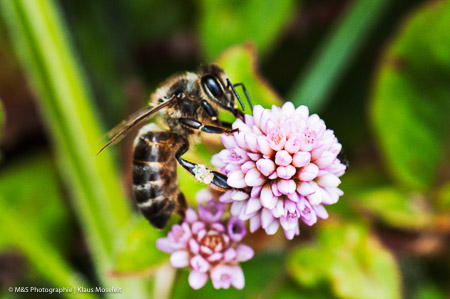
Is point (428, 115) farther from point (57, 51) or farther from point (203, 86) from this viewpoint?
point (57, 51)

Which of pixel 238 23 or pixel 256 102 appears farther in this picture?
pixel 238 23

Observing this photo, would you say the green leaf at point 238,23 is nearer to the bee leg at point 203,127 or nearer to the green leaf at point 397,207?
the green leaf at point 397,207

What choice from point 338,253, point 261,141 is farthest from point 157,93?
point 338,253

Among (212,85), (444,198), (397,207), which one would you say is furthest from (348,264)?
(212,85)

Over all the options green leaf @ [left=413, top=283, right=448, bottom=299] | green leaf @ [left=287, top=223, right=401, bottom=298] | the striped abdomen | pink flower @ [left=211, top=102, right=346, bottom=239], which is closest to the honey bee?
the striped abdomen

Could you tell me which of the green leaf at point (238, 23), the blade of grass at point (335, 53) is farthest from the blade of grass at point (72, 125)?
the blade of grass at point (335, 53)

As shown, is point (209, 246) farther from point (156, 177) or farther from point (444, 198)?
point (444, 198)

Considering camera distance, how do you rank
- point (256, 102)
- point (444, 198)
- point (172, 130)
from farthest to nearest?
point (444, 198), point (256, 102), point (172, 130)

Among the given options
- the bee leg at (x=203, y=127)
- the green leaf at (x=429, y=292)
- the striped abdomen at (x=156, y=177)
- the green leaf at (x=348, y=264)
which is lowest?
the green leaf at (x=429, y=292)
